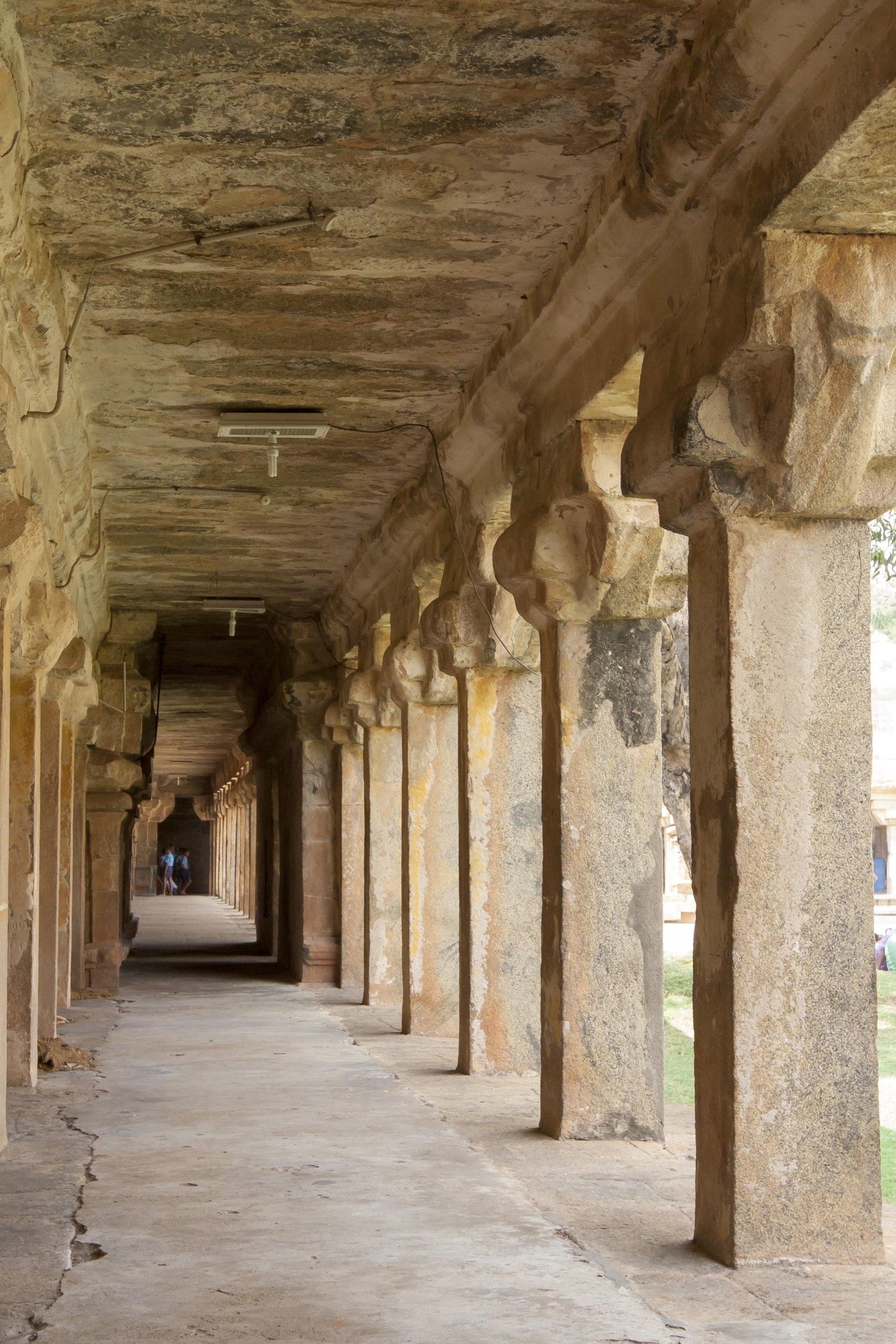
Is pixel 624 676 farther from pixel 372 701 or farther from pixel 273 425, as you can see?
pixel 372 701

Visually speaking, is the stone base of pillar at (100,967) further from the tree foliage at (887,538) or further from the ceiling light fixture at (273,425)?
the tree foliage at (887,538)

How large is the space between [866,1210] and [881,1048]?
815 centimetres

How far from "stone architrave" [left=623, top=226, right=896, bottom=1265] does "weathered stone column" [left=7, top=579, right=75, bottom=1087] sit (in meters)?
4.06

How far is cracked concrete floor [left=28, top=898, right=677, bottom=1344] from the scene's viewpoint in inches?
132

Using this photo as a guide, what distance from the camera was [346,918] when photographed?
12.6 meters

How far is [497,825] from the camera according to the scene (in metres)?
7.25

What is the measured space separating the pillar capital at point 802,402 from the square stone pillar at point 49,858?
5885mm

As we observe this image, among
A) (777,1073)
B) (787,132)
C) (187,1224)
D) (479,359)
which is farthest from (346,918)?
(787,132)

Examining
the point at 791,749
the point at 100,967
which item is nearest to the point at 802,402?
the point at 791,749

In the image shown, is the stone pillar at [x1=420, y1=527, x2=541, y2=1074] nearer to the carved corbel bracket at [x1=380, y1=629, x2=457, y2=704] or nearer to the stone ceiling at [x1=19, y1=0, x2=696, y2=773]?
the stone ceiling at [x1=19, y1=0, x2=696, y2=773]

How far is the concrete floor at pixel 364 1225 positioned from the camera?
3.34m

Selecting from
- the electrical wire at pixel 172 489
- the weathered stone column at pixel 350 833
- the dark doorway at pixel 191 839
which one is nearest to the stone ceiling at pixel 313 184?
the electrical wire at pixel 172 489

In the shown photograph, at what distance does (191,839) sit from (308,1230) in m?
46.3

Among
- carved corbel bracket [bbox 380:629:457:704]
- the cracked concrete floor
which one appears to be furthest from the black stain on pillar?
carved corbel bracket [bbox 380:629:457:704]
